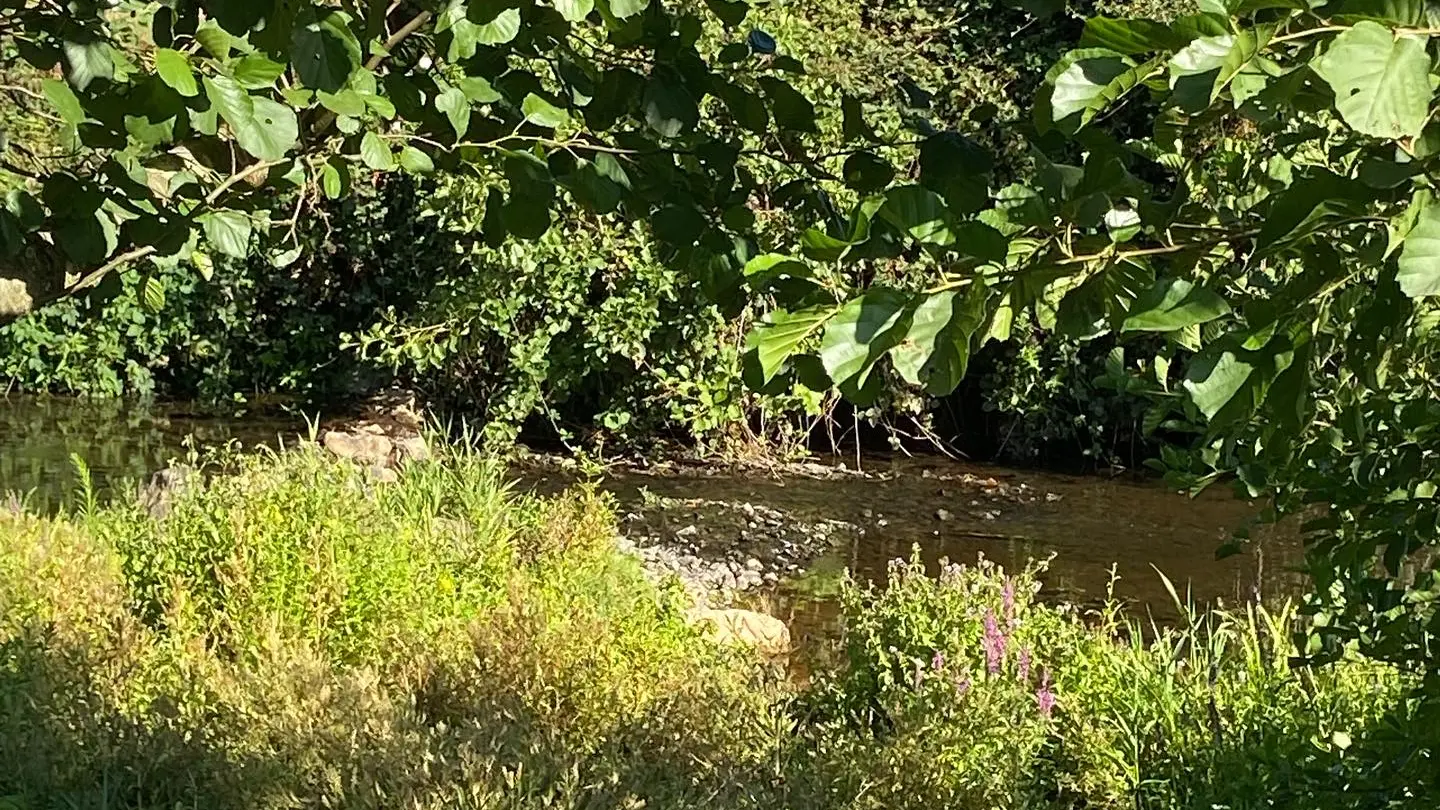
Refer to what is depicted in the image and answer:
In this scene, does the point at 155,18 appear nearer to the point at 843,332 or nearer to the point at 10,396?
the point at 843,332

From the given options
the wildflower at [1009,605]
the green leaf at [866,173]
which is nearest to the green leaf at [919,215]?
the green leaf at [866,173]

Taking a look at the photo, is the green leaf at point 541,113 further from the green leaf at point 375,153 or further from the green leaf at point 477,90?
the green leaf at point 375,153

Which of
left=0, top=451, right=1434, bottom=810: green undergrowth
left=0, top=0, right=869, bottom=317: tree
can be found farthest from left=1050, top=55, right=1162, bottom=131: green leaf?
left=0, top=451, right=1434, bottom=810: green undergrowth

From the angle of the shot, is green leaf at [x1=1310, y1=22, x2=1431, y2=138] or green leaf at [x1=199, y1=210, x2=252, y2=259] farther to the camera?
green leaf at [x1=199, y1=210, x2=252, y2=259]

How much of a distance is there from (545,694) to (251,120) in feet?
8.24

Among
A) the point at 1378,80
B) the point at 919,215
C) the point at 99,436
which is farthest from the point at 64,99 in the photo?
the point at 99,436

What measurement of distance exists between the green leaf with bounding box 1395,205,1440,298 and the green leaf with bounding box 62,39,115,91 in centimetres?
131

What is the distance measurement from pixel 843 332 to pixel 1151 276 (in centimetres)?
28

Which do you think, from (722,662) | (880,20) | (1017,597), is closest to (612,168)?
(722,662)

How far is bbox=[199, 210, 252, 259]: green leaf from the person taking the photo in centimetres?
172

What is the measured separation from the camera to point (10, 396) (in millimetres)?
10852

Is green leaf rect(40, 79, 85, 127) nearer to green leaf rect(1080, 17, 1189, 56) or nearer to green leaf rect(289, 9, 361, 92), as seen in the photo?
green leaf rect(289, 9, 361, 92)

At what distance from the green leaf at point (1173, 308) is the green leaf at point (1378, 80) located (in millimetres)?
235

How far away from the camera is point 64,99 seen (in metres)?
1.54
